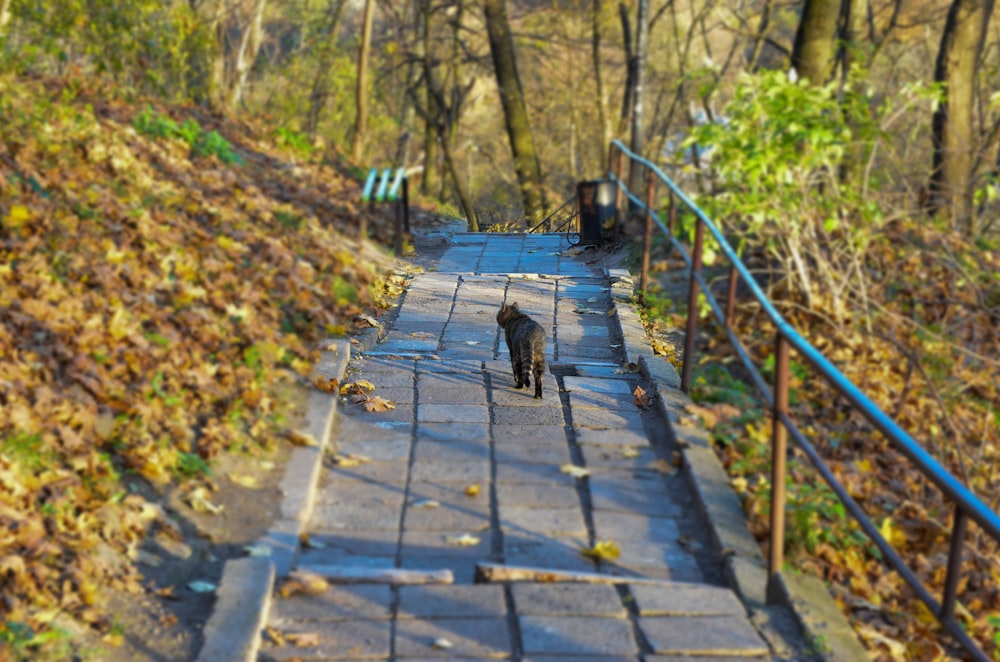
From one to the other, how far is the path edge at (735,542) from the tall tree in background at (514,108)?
12858 mm

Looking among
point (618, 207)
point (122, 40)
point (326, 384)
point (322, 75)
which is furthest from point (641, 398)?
point (322, 75)

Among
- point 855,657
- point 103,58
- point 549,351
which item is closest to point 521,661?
point 855,657

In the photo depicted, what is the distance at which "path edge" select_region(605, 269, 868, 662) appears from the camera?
140 inches

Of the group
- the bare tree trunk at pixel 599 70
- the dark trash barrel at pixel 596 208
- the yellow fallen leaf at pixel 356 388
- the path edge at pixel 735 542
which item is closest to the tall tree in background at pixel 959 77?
the dark trash barrel at pixel 596 208

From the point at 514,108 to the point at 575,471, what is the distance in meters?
14.9

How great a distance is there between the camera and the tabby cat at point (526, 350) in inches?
236

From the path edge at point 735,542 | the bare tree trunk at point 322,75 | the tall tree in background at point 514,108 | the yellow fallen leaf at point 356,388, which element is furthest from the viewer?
the bare tree trunk at point 322,75

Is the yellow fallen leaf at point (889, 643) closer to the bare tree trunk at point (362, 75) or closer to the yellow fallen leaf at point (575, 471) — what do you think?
the yellow fallen leaf at point (575, 471)

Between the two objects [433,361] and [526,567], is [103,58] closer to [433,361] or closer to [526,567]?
[433,361]

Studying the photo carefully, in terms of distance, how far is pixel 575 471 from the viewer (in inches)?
196

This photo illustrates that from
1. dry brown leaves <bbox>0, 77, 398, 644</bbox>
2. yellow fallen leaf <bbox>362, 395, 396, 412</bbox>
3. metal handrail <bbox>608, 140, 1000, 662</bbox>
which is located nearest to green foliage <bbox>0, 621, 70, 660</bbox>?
dry brown leaves <bbox>0, 77, 398, 644</bbox>

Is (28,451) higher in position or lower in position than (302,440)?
higher

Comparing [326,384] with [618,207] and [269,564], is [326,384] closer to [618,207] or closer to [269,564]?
[269,564]

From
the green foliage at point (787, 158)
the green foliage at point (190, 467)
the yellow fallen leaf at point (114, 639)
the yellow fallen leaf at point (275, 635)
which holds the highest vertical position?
the green foliage at point (787, 158)
